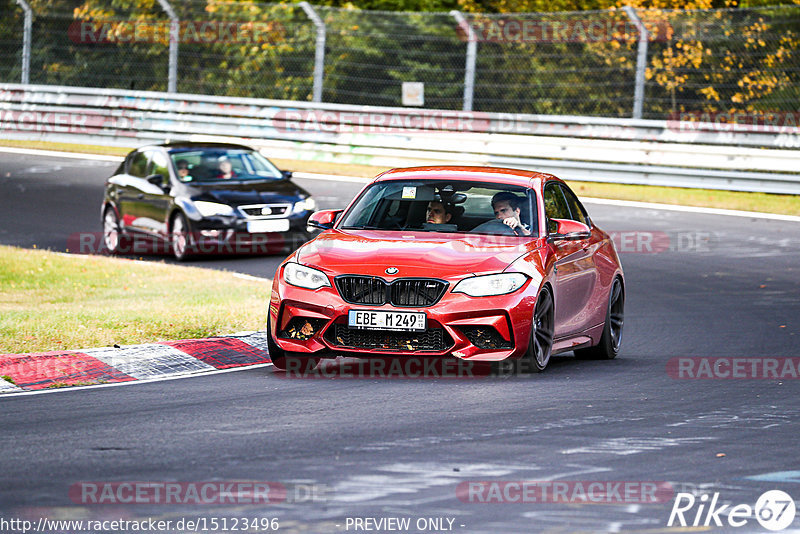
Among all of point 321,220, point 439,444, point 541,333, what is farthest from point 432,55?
point 439,444

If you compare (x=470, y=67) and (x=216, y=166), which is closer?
(x=216, y=166)

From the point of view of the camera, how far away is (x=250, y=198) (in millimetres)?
18938

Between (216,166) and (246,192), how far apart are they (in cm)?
→ 112

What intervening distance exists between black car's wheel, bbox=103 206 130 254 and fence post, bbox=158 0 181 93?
33.4 feet

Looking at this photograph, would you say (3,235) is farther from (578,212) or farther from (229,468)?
(229,468)

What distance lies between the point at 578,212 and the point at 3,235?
11315mm

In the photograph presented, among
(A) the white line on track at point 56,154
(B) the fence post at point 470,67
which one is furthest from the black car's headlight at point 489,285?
(A) the white line on track at point 56,154

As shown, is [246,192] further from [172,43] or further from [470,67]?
[172,43]

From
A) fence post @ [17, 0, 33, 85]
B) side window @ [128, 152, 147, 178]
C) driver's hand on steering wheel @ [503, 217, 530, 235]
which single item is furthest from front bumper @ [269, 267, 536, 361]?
fence post @ [17, 0, 33, 85]

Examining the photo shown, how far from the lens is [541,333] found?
10.3 m

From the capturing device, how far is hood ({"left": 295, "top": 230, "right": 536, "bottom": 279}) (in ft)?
32.7

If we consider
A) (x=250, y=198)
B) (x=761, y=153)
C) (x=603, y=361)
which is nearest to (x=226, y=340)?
(x=603, y=361)

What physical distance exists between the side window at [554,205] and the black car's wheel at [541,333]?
904 mm

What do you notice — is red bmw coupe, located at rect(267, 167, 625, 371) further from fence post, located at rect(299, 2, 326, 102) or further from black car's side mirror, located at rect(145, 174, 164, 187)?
fence post, located at rect(299, 2, 326, 102)
